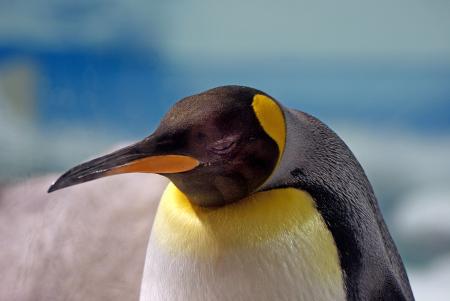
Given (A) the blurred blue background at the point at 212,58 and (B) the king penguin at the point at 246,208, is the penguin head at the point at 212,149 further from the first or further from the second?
(A) the blurred blue background at the point at 212,58

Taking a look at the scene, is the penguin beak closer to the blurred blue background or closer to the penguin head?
the penguin head

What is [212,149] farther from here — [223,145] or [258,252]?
[258,252]

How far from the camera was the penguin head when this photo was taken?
684 millimetres

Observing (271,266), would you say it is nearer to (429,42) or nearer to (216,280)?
(216,280)

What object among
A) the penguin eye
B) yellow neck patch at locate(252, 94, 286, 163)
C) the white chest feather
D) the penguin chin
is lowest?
the white chest feather

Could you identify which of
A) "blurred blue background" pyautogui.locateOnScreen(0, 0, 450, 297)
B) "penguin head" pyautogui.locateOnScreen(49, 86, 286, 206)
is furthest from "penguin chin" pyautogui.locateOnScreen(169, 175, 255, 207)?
"blurred blue background" pyautogui.locateOnScreen(0, 0, 450, 297)

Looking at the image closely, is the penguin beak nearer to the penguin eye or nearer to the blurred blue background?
the penguin eye

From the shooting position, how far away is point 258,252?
2.42 feet

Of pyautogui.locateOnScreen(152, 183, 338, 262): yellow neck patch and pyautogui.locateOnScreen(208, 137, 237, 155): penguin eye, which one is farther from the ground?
pyautogui.locateOnScreen(208, 137, 237, 155): penguin eye

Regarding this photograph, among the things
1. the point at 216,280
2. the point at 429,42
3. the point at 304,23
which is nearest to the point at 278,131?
the point at 216,280

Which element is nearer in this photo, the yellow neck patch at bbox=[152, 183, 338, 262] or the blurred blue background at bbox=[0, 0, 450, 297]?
the yellow neck patch at bbox=[152, 183, 338, 262]

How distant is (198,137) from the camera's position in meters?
0.71

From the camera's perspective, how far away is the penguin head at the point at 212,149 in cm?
68

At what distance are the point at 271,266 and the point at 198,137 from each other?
0.59ft
